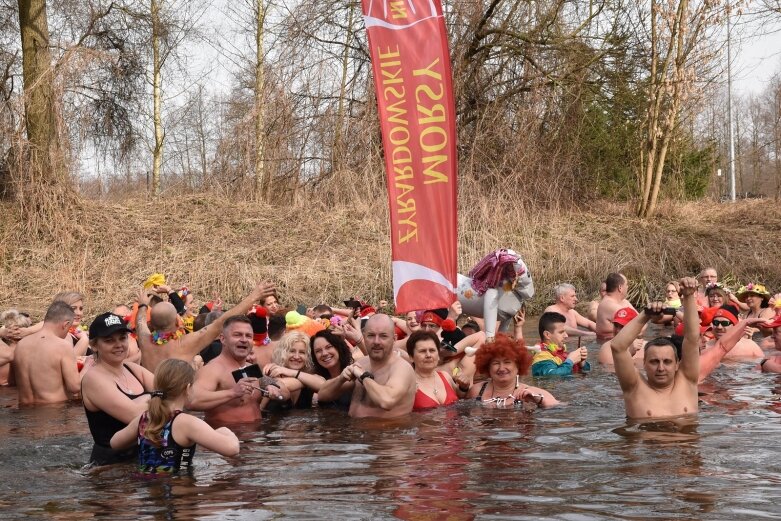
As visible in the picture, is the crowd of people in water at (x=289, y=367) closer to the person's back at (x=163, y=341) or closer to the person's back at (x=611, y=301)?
the person's back at (x=163, y=341)

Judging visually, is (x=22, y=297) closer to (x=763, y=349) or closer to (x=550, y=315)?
(x=550, y=315)

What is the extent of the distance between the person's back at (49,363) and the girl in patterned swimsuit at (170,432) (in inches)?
150

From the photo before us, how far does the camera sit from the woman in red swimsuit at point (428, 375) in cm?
987

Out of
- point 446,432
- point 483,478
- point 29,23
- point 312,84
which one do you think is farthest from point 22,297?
point 483,478

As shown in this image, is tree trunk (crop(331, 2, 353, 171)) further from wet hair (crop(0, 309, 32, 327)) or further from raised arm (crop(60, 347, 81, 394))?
raised arm (crop(60, 347, 81, 394))

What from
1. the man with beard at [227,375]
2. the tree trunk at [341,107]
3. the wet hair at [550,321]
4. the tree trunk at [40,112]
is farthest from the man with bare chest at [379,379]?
the tree trunk at [341,107]

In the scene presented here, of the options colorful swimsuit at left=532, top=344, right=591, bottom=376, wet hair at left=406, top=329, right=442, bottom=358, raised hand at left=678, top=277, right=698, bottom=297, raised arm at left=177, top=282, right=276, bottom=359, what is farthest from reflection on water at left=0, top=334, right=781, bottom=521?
colorful swimsuit at left=532, top=344, right=591, bottom=376

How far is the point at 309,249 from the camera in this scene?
22266mm

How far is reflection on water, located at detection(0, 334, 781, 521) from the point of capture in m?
6.30

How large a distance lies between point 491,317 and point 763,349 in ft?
12.2

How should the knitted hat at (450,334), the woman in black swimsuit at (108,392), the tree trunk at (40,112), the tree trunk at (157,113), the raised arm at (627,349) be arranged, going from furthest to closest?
the tree trunk at (157,113), the tree trunk at (40,112), the knitted hat at (450,334), the raised arm at (627,349), the woman in black swimsuit at (108,392)

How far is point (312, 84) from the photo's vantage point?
25578 millimetres

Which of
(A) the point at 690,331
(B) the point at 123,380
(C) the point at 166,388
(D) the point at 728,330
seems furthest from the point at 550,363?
(C) the point at 166,388

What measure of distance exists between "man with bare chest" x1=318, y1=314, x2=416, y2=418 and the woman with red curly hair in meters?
0.70
